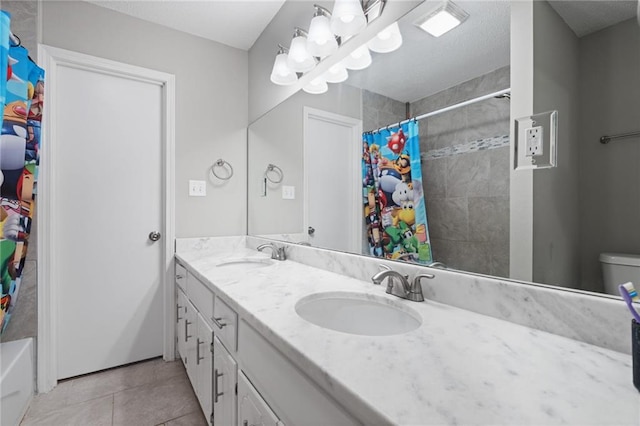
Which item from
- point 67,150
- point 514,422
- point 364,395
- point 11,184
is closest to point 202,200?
point 67,150

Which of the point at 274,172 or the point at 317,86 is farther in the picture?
the point at 274,172

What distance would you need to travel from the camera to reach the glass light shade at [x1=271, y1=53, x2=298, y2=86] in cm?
185

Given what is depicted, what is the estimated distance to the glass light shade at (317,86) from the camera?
1614mm

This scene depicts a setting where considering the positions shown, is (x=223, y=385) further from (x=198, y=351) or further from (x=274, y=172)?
(x=274, y=172)

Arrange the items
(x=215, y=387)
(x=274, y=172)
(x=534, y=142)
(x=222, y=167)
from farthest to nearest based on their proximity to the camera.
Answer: (x=222, y=167) < (x=274, y=172) < (x=215, y=387) < (x=534, y=142)

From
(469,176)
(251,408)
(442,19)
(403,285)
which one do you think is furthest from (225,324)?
(442,19)

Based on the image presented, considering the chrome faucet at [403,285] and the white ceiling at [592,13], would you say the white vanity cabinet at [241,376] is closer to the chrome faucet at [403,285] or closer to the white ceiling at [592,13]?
the chrome faucet at [403,285]

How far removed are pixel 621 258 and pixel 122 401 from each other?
89.7 inches

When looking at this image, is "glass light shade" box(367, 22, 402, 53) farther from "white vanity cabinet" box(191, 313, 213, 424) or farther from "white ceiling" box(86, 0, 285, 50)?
"white vanity cabinet" box(191, 313, 213, 424)

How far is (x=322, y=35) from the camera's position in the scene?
1490 mm

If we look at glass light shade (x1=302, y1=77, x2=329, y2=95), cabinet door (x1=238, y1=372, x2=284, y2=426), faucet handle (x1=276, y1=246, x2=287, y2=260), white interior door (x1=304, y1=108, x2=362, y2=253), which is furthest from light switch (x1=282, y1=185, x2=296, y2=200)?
cabinet door (x1=238, y1=372, x2=284, y2=426)

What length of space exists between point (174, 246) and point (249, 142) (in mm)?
1002

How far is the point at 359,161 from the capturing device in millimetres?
1378

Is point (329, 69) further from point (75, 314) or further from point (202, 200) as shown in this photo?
point (75, 314)
